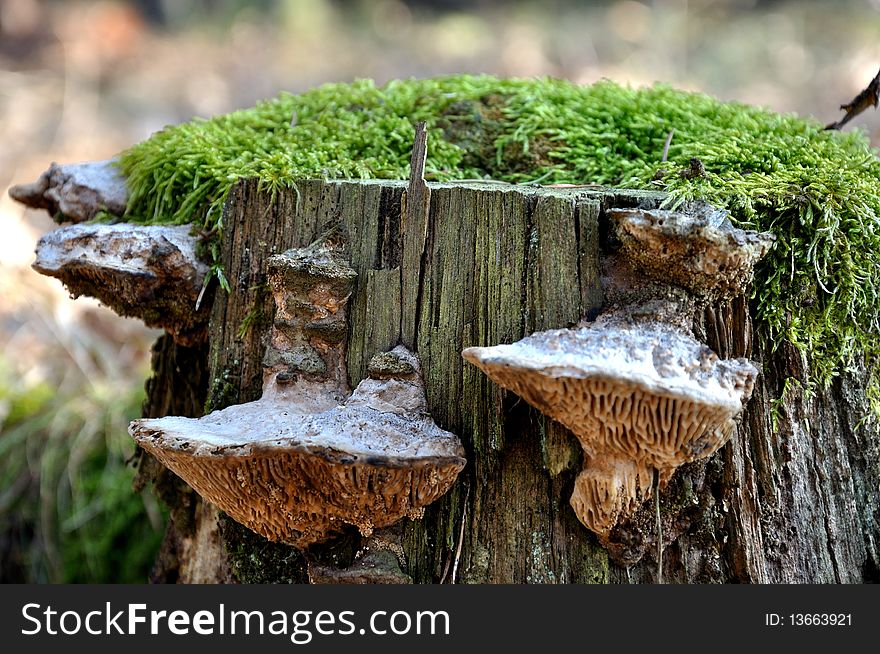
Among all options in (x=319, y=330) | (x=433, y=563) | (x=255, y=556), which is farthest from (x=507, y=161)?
(x=255, y=556)

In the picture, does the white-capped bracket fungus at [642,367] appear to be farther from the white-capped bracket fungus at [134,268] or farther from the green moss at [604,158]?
the white-capped bracket fungus at [134,268]

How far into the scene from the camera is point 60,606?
2594mm

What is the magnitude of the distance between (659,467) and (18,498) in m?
4.63

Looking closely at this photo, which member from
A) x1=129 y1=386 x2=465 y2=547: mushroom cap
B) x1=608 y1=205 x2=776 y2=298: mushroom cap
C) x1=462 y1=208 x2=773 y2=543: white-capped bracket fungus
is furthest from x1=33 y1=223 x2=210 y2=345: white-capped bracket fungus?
x1=608 y1=205 x2=776 y2=298: mushroom cap

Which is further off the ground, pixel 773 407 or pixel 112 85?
pixel 112 85

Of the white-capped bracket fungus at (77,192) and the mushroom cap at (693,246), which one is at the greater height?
the white-capped bracket fungus at (77,192)

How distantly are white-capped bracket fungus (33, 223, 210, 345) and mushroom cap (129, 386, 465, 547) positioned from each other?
66 centimetres

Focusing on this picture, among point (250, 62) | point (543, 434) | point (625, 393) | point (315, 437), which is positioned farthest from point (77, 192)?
point (250, 62)

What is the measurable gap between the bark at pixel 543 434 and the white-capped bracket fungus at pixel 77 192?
1254mm

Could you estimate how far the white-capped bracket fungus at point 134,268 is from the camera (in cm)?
270

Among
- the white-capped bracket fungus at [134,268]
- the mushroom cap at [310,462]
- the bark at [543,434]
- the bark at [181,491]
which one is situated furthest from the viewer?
the bark at [181,491]

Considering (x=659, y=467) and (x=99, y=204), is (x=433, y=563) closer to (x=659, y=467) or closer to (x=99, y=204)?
(x=659, y=467)

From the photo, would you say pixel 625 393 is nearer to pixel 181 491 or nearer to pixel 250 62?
pixel 181 491

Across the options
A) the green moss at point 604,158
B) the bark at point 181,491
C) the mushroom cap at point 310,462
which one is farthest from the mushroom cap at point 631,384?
the bark at point 181,491
